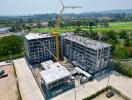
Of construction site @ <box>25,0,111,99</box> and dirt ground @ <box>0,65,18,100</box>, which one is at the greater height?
construction site @ <box>25,0,111,99</box>

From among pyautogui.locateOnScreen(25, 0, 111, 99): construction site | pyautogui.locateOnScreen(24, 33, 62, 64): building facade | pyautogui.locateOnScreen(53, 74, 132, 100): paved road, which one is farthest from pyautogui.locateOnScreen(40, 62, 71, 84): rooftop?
pyautogui.locateOnScreen(24, 33, 62, 64): building facade

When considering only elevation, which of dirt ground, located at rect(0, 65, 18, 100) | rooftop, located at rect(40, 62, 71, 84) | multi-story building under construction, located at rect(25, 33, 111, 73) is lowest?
dirt ground, located at rect(0, 65, 18, 100)

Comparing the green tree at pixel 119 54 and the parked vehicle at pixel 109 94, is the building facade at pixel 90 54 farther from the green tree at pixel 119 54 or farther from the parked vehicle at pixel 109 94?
the parked vehicle at pixel 109 94

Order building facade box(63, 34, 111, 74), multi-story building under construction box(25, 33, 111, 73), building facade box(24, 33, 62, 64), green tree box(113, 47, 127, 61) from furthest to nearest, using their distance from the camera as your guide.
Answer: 1. green tree box(113, 47, 127, 61)
2. building facade box(24, 33, 62, 64)
3. multi-story building under construction box(25, 33, 111, 73)
4. building facade box(63, 34, 111, 74)

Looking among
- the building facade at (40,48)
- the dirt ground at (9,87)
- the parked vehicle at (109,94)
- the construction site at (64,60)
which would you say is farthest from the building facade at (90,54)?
the dirt ground at (9,87)

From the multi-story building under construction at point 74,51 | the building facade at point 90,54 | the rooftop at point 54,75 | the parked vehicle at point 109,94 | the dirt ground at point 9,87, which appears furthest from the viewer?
the multi-story building under construction at point 74,51

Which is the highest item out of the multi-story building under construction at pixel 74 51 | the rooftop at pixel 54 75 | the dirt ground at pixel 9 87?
the multi-story building under construction at pixel 74 51

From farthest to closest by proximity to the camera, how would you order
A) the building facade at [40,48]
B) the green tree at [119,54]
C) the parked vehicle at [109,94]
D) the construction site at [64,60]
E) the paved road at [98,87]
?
the green tree at [119,54], the building facade at [40,48], the construction site at [64,60], the paved road at [98,87], the parked vehicle at [109,94]

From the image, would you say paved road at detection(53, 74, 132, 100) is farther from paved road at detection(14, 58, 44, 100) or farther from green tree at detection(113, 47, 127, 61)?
green tree at detection(113, 47, 127, 61)
